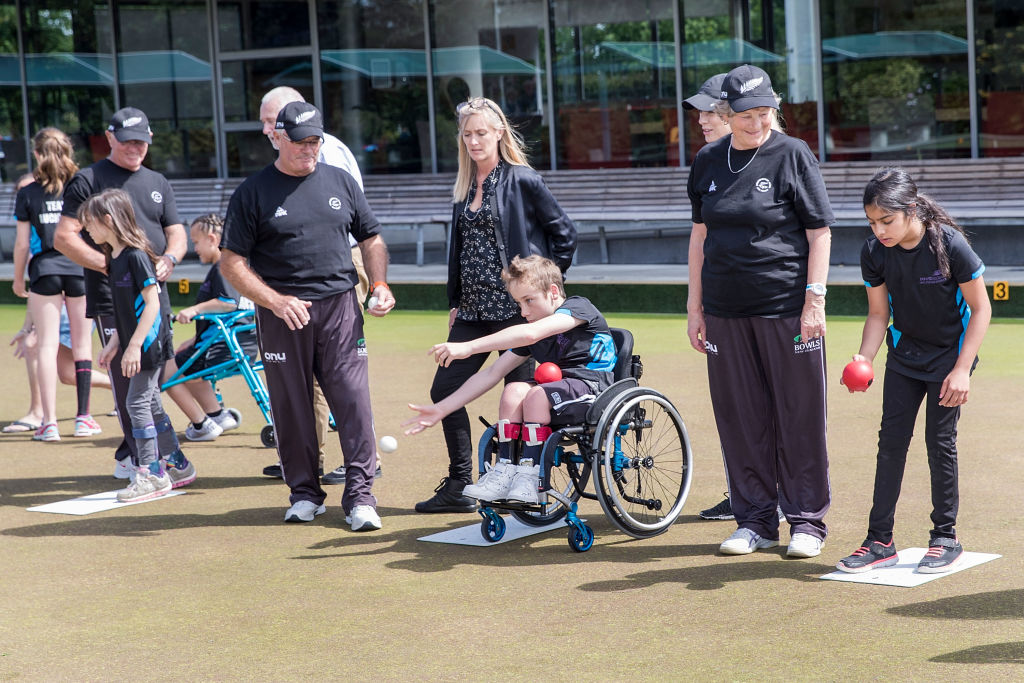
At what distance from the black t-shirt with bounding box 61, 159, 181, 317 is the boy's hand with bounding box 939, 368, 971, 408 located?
3731mm

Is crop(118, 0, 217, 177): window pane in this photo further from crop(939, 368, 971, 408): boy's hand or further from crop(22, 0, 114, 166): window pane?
crop(939, 368, 971, 408): boy's hand

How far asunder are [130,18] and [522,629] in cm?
1722

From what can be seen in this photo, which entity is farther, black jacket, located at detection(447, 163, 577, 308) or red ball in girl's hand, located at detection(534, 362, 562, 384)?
black jacket, located at detection(447, 163, 577, 308)

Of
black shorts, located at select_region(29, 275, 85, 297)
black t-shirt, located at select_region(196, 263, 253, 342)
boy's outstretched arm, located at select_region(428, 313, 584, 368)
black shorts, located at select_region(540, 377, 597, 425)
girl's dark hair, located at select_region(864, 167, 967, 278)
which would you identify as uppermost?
girl's dark hair, located at select_region(864, 167, 967, 278)

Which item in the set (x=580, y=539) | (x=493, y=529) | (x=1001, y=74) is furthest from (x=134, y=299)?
(x=1001, y=74)

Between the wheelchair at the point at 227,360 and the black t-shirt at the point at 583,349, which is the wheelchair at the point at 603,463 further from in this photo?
the wheelchair at the point at 227,360

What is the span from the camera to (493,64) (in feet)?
55.5

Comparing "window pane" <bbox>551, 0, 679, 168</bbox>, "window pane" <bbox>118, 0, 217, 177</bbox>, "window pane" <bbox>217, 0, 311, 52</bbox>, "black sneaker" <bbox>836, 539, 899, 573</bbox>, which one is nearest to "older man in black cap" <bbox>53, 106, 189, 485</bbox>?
"black sneaker" <bbox>836, 539, 899, 573</bbox>

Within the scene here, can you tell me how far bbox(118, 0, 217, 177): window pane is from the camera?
1900 centimetres

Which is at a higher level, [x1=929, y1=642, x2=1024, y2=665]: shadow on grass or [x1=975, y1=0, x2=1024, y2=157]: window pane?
[x1=975, y1=0, x2=1024, y2=157]: window pane

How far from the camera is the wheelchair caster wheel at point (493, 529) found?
16.7 feet

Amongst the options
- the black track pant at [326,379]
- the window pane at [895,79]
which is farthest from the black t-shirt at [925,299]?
the window pane at [895,79]

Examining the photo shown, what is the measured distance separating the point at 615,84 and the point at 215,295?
952 cm

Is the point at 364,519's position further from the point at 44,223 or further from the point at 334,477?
the point at 44,223
